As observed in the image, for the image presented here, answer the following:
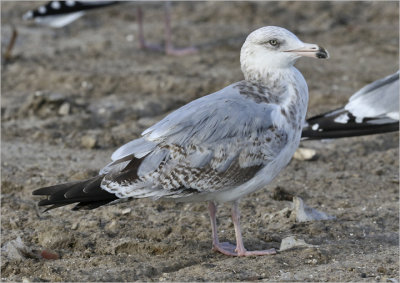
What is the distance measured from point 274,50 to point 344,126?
4.96ft

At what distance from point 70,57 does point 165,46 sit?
3.70ft

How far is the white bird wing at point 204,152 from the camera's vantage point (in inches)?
143

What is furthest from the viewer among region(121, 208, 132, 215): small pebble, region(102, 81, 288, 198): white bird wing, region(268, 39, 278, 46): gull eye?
region(121, 208, 132, 215): small pebble

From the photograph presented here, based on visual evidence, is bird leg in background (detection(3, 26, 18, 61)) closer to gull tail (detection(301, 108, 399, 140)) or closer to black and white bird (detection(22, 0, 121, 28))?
black and white bird (detection(22, 0, 121, 28))

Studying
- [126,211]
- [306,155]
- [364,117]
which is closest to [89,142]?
[126,211]

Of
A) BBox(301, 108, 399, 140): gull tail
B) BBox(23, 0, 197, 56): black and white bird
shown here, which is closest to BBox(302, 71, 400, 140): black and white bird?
BBox(301, 108, 399, 140): gull tail

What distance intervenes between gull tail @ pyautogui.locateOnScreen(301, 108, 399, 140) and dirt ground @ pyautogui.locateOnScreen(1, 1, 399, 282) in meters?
0.22

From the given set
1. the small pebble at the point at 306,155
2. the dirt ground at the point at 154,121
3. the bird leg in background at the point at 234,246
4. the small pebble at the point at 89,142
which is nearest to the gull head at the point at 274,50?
the bird leg in background at the point at 234,246

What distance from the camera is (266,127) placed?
3676 millimetres

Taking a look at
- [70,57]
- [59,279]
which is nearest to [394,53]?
[70,57]

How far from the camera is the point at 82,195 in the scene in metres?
3.65

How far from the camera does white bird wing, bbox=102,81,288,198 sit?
3.64 m

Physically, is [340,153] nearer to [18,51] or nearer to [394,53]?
[394,53]

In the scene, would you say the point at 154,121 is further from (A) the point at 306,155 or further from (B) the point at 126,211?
(B) the point at 126,211
